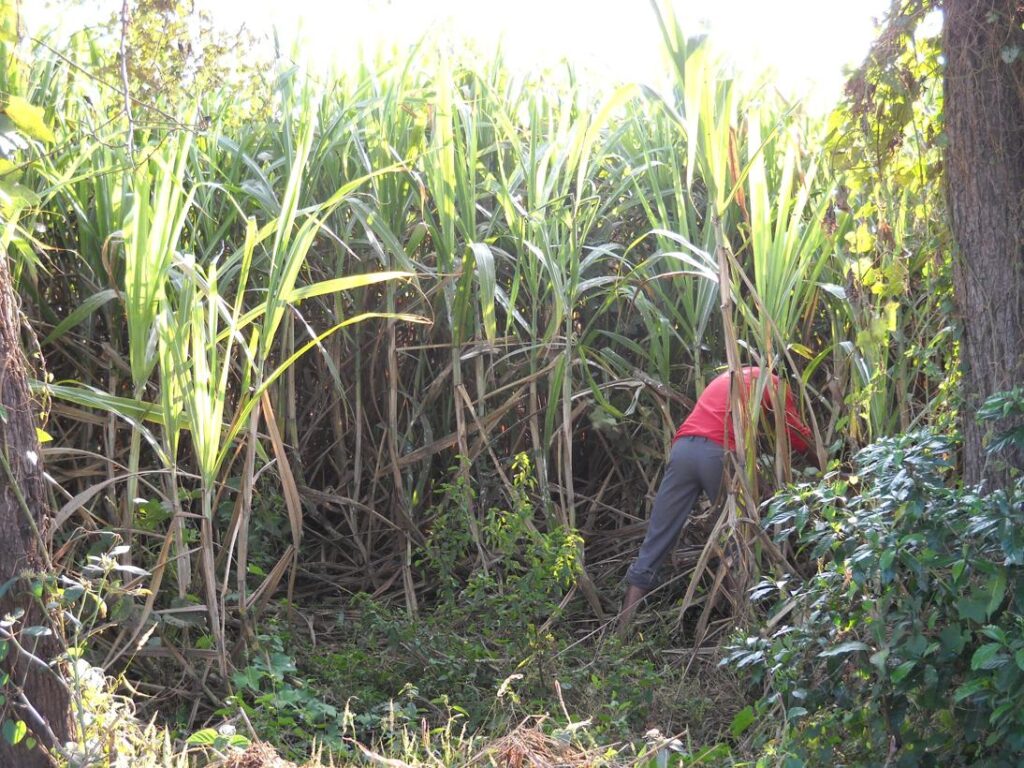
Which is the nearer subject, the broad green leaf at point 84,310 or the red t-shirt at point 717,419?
the broad green leaf at point 84,310

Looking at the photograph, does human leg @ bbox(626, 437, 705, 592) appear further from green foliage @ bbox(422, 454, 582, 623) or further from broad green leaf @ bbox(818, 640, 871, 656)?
broad green leaf @ bbox(818, 640, 871, 656)

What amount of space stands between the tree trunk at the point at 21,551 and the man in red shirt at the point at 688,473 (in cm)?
186

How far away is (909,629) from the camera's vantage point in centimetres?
209

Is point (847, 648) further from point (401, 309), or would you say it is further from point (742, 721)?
point (401, 309)

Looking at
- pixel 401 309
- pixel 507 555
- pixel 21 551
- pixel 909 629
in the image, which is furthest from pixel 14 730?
pixel 401 309

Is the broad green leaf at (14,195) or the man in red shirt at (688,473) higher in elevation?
the broad green leaf at (14,195)

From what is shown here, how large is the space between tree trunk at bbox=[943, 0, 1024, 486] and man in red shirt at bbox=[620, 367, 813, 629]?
3.18 feet

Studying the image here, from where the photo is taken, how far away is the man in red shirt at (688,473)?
3.48 metres

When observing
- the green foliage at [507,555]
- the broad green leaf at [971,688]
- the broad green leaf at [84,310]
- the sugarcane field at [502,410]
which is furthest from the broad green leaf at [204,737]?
the broad green leaf at [971,688]

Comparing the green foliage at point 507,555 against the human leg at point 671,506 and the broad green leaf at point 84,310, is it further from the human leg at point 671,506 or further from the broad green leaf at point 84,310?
the broad green leaf at point 84,310

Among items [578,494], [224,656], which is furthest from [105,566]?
[578,494]

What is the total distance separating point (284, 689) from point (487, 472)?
1.14 m

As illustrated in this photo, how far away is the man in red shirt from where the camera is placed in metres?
3.48

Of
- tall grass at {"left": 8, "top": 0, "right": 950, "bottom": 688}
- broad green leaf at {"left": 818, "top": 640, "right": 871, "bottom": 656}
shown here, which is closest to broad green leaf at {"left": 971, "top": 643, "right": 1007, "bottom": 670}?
broad green leaf at {"left": 818, "top": 640, "right": 871, "bottom": 656}
